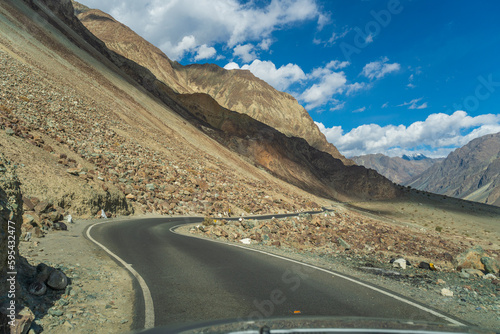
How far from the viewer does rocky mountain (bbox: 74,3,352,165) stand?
4751 inches

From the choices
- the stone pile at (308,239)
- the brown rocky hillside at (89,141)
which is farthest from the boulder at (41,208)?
the stone pile at (308,239)

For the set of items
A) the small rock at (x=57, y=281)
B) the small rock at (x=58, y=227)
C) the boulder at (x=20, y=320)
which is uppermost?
the boulder at (x=20, y=320)

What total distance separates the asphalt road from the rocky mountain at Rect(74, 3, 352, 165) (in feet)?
367

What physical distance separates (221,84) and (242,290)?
151 meters

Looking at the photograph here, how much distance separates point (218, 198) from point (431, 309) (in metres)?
26.7

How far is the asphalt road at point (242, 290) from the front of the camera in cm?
486

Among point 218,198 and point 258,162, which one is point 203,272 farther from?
point 258,162

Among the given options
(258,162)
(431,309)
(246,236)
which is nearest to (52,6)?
(258,162)

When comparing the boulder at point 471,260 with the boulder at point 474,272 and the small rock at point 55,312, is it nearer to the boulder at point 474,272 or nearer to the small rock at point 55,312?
the boulder at point 474,272

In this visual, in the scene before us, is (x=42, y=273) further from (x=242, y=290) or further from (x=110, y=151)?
(x=110, y=151)

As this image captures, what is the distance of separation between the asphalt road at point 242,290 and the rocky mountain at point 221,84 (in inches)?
4402

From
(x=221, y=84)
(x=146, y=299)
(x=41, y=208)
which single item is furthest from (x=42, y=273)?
(x=221, y=84)

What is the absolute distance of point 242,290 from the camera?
6.02 m

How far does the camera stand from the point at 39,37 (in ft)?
144
